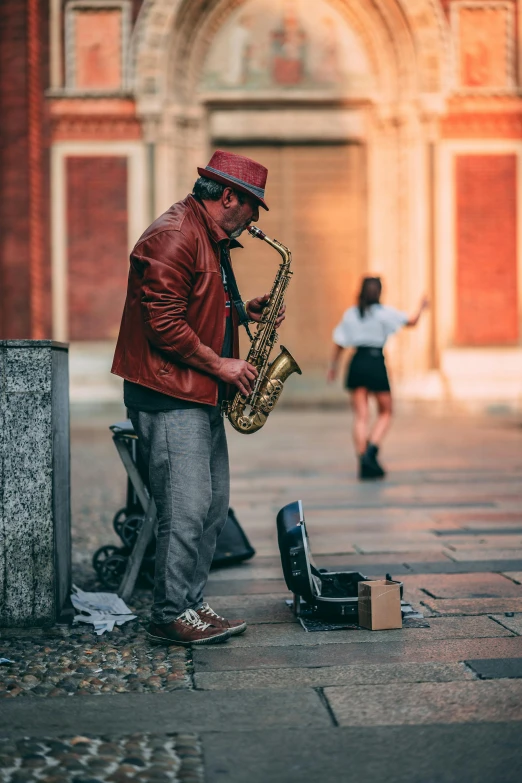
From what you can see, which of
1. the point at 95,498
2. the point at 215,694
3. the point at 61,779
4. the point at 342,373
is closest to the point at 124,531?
the point at 215,694

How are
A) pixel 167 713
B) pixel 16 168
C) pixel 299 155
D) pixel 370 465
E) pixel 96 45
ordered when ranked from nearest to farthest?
pixel 167 713
pixel 370 465
pixel 16 168
pixel 96 45
pixel 299 155

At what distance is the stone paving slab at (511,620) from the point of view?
4.23 metres

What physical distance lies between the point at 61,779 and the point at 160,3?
15062 millimetres

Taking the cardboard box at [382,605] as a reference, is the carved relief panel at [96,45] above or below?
above

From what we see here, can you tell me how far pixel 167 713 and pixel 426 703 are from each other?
81 centimetres

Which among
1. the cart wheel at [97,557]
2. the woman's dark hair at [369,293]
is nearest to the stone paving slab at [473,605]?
the cart wheel at [97,557]

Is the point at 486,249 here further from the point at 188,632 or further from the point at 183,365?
the point at 188,632

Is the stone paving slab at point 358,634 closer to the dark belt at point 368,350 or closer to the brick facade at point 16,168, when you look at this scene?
the dark belt at point 368,350

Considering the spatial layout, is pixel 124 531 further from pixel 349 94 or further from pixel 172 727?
pixel 349 94

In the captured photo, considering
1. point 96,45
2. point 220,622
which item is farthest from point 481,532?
point 96,45

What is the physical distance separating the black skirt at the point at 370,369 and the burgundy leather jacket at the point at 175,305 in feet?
16.7

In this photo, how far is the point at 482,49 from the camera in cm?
1630

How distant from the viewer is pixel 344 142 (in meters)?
17.0

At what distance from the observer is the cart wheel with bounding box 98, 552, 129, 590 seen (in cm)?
520
